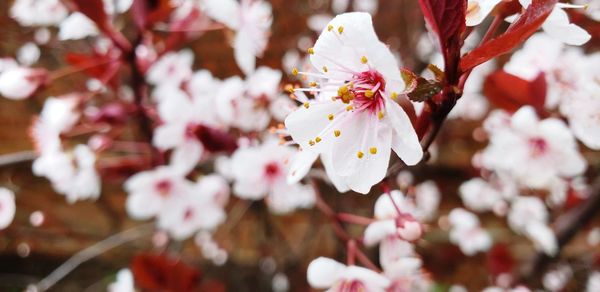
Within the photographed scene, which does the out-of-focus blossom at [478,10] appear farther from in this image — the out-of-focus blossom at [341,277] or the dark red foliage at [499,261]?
the dark red foliage at [499,261]

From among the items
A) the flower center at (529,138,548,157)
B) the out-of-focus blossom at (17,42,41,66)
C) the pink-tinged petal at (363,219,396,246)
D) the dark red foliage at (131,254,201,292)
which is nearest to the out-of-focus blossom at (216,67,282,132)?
the dark red foliage at (131,254,201,292)

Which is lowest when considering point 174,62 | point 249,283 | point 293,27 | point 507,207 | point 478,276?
point 478,276

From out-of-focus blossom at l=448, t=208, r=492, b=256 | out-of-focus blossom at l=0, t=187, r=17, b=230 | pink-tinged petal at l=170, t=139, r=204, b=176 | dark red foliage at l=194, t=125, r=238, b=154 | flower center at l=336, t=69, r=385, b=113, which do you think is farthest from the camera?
out-of-focus blossom at l=448, t=208, r=492, b=256

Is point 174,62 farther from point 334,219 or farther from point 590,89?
point 590,89

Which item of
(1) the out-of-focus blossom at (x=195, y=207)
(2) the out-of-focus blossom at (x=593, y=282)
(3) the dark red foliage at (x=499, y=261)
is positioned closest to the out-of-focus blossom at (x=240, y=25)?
(1) the out-of-focus blossom at (x=195, y=207)

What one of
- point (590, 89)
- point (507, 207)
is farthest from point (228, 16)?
point (507, 207)

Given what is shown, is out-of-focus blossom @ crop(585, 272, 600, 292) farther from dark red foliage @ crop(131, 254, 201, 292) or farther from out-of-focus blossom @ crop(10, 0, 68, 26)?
out-of-focus blossom @ crop(10, 0, 68, 26)
